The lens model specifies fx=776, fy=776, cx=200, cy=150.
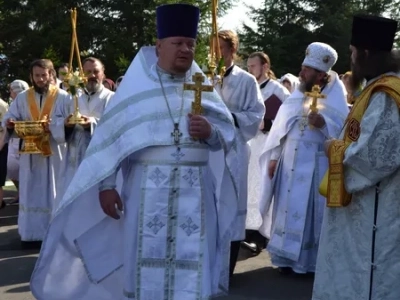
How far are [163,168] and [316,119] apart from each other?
8.22ft

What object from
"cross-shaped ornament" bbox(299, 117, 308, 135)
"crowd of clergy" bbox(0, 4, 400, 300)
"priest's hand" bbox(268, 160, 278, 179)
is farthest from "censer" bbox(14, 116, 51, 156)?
"crowd of clergy" bbox(0, 4, 400, 300)

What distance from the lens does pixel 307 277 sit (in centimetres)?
725

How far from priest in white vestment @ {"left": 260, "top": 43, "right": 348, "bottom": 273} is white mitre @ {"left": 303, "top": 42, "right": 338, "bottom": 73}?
0.01m

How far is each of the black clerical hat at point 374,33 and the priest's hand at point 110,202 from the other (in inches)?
65.6

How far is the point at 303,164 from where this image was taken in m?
7.27

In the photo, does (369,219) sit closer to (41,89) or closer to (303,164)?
(303,164)

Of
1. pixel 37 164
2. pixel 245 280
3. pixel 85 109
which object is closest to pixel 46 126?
pixel 85 109

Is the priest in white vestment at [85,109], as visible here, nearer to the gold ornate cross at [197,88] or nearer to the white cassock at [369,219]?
the gold ornate cross at [197,88]

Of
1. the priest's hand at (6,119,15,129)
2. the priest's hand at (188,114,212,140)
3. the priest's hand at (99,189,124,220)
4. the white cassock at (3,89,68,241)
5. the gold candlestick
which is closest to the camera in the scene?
the priest's hand at (188,114,212,140)

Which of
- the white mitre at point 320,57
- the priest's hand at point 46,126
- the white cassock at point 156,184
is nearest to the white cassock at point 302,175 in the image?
the white mitre at point 320,57

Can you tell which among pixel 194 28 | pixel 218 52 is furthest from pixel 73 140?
pixel 194 28

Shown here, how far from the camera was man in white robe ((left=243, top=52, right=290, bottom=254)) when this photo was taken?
8453mm

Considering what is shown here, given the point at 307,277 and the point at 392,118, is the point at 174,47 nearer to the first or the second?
the point at 392,118

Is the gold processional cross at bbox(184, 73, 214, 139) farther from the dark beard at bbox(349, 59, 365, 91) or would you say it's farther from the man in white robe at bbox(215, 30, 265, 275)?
the man in white robe at bbox(215, 30, 265, 275)
